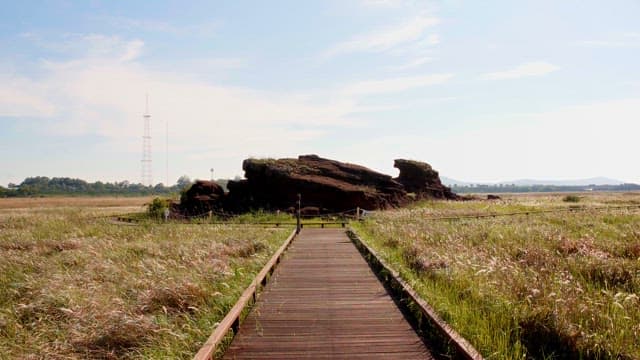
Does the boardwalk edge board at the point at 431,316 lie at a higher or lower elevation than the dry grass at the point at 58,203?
lower

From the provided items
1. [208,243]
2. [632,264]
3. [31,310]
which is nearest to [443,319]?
[632,264]

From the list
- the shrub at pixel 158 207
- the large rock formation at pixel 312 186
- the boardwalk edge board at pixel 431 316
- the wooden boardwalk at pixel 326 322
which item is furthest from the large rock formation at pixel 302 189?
the wooden boardwalk at pixel 326 322

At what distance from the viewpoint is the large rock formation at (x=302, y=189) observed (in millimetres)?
40719

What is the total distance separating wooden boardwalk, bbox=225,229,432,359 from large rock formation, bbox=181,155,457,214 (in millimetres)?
27120

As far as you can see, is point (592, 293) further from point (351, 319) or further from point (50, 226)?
point (50, 226)

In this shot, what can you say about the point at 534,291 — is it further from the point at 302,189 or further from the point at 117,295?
the point at 302,189

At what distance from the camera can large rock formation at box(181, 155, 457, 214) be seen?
40719mm

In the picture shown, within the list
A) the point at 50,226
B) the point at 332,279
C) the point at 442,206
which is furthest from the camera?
the point at 442,206

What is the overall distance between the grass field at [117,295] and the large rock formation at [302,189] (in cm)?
2155

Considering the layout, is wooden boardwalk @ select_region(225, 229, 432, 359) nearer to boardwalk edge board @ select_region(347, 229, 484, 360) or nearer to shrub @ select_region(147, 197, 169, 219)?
boardwalk edge board @ select_region(347, 229, 484, 360)

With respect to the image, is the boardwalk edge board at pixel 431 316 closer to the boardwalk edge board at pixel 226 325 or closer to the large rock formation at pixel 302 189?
the boardwalk edge board at pixel 226 325

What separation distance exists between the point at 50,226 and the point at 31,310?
17.6m

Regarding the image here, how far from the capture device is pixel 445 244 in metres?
16.6

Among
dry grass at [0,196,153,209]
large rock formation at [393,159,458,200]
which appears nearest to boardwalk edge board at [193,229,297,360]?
large rock formation at [393,159,458,200]
